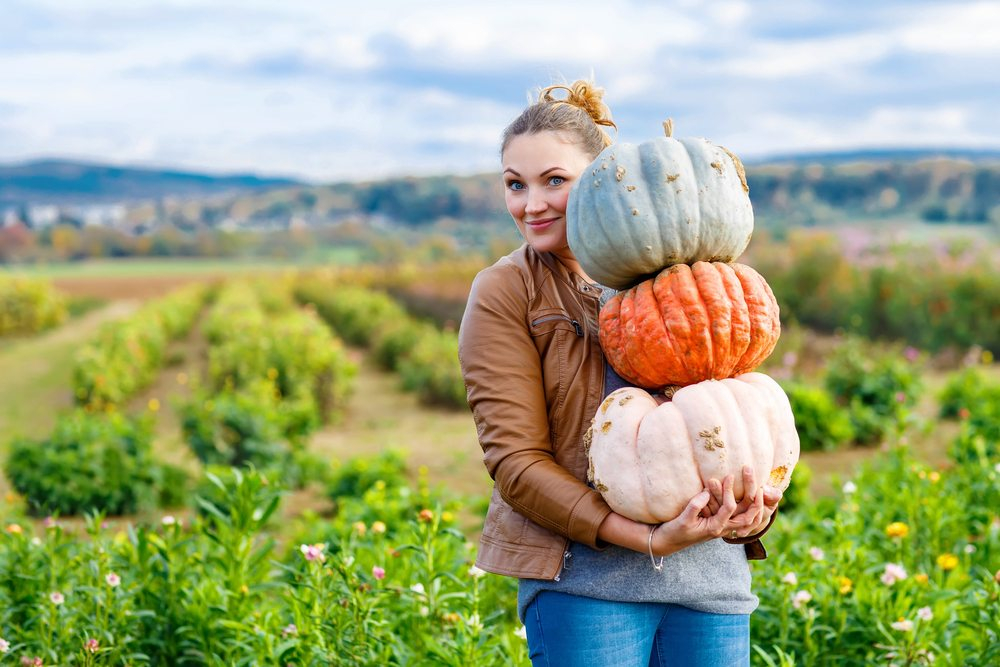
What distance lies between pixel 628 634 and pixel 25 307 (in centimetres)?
2807

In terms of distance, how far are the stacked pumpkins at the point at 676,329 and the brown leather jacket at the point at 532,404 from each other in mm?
87

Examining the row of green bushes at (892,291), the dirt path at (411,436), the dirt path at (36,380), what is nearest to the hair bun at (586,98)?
the dirt path at (411,436)

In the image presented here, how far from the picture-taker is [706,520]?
1.86 meters

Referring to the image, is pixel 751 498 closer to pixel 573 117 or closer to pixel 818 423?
pixel 573 117

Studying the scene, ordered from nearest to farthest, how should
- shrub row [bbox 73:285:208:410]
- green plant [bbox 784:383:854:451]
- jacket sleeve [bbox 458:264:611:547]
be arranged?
jacket sleeve [bbox 458:264:611:547]
green plant [bbox 784:383:854:451]
shrub row [bbox 73:285:208:410]

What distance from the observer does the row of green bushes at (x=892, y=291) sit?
1406 cm

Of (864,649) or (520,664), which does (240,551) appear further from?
(864,649)

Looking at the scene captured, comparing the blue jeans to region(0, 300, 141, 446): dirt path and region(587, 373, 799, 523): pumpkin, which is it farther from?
region(0, 300, 141, 446): dirt path

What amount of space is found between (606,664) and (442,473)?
20.9 feet

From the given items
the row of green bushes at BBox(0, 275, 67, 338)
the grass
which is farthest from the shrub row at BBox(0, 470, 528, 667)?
the grass

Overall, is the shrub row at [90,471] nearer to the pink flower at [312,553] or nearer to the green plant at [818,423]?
the pink flower at [312,553]

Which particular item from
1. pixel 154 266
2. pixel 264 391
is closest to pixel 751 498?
pixel 264 391

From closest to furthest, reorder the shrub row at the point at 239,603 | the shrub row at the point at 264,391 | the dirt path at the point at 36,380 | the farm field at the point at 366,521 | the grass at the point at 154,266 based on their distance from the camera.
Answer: the shrub row at the point at 239,603
the farm field at the point at 366,521
the shrub row at the point at 264,391
the dirt path at the point at 36,380
the grass at the point at 154,266

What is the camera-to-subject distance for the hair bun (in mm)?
2281
